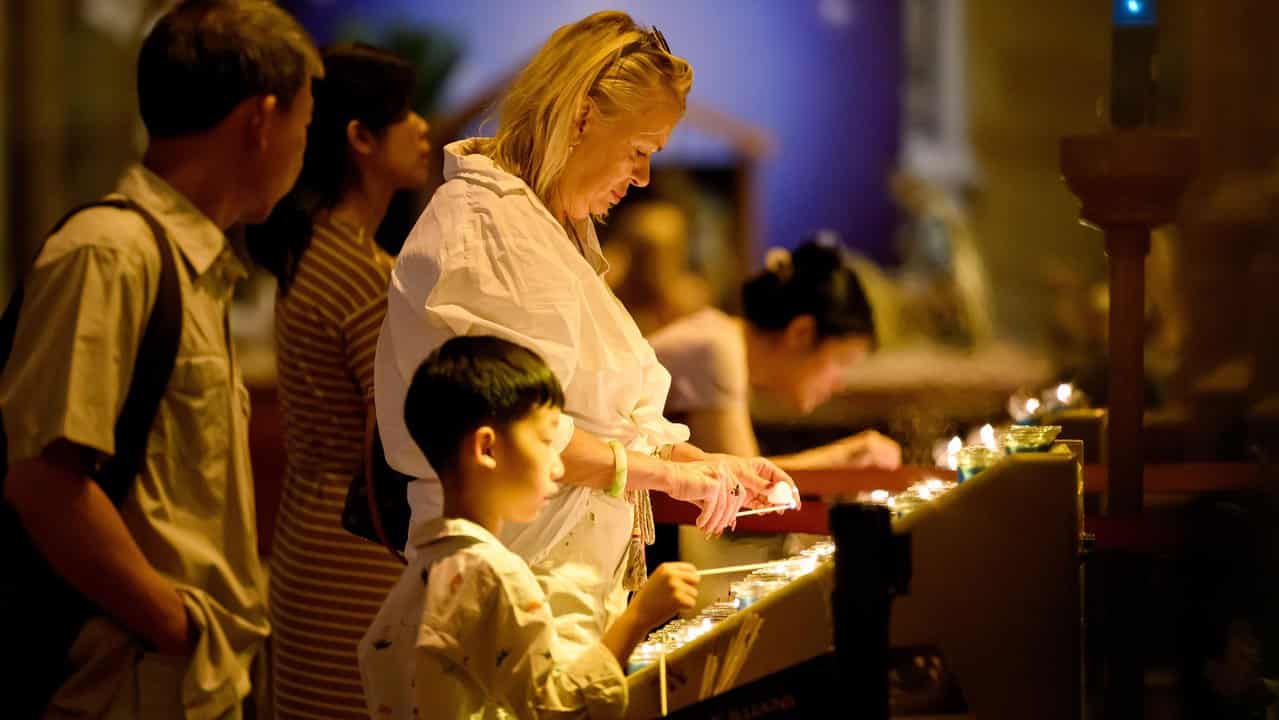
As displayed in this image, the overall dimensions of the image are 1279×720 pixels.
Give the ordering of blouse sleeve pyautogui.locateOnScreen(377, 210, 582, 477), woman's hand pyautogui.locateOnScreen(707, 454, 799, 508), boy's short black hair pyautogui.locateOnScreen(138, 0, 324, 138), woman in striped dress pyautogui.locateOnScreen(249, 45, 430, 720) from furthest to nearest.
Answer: woman in striped dress pyautogui.locateOnScreen(249, 45, 430, 720), boy's short black hair pyautogui.locateOnScreen(138, 0, 324, 138), woman's hand pyautogui.locateOnScreen(707, 454, 799, 508), blouse sleeve pyautogui.locateOnScreen(377, 210, 582, 477)

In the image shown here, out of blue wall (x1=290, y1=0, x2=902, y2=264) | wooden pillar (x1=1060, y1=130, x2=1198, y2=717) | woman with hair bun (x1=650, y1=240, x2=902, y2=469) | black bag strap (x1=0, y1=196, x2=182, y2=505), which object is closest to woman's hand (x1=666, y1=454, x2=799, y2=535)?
wooden pillar (x1=1060, y1=130, x2=1198, y2=717)

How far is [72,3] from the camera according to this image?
7730 mm

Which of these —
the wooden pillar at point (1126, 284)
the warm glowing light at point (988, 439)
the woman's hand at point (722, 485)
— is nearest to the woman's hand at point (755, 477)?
the woman's hand at point (722, 485)

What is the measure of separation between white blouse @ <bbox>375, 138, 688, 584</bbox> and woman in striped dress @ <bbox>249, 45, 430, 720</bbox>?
58 cm

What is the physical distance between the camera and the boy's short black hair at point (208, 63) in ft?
7.56

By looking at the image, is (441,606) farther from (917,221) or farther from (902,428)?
(917,221)

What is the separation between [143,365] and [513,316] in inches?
23.6

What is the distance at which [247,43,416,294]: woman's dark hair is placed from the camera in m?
2.78

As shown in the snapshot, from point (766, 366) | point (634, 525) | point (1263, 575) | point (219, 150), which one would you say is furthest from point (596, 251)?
point (766, 366)

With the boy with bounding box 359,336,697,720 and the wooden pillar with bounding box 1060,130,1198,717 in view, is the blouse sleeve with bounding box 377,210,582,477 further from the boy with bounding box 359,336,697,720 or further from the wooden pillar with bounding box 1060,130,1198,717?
the wooden pillar with bounding box 1060,130,1198,717

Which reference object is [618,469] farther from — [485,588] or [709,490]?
[485,588]

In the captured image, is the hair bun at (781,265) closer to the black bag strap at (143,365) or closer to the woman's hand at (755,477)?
the woman's hand at (755,477)

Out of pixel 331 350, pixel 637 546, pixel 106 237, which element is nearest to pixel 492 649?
pixel 637 546

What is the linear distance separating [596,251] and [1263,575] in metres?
1.50
